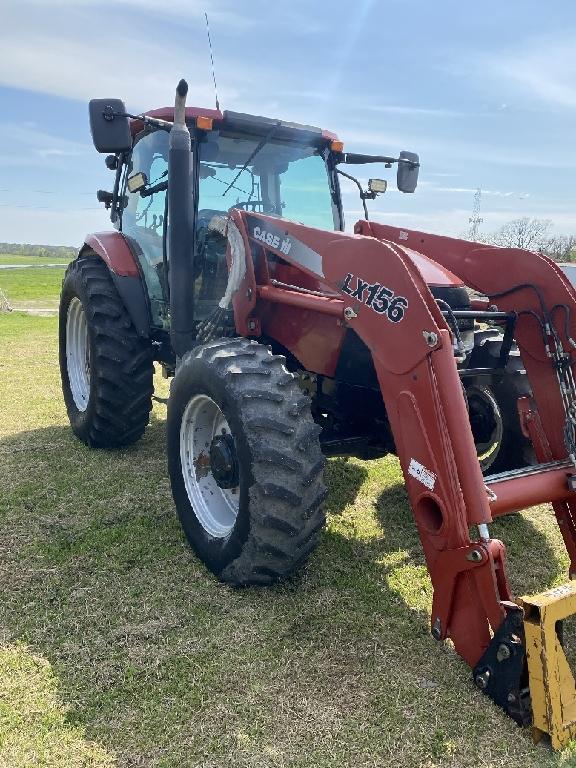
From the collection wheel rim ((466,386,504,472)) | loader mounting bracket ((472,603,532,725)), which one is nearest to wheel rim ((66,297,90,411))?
wheel rim ((466,386,504,472))

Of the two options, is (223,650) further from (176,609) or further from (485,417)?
(485,417)

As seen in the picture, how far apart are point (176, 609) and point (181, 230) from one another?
7.12ft

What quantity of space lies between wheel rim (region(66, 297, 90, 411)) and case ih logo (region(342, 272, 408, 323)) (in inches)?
135

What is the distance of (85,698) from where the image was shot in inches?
94.3

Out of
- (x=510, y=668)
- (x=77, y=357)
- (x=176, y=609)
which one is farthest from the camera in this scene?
(x=77, y=357)

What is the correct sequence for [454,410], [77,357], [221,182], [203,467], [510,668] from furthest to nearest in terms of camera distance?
[77,357], [221,182], [203,467], [454,410], [510,668]

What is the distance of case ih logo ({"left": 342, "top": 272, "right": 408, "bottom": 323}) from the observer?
258 cm

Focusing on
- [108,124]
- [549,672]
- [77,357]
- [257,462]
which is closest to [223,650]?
[257,462]

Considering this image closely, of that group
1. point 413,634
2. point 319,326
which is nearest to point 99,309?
point 319,326

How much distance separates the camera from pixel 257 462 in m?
2.80

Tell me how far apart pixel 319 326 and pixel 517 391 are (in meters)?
1.29

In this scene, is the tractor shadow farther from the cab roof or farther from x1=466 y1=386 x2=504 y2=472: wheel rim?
the cab roof

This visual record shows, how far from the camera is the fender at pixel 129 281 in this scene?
472 centimetres

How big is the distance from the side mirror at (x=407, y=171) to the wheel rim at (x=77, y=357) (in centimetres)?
290
